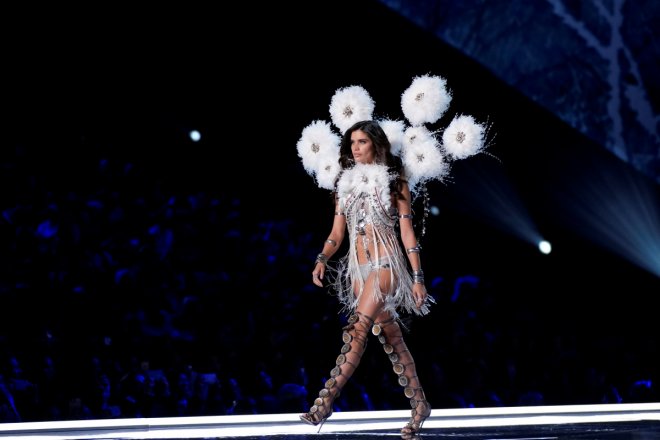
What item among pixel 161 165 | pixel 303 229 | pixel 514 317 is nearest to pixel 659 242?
pixel 514 317

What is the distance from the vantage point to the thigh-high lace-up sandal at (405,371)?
153 inches

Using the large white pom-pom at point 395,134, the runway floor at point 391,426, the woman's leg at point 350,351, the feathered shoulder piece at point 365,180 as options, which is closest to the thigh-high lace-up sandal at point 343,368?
the woman's leg at point 350,351

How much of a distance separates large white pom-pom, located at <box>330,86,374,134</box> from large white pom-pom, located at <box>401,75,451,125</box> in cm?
20

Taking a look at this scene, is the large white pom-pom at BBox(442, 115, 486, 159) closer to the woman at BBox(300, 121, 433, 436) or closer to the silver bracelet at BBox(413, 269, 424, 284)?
the woman at BBox(300, 121, 433, 436)

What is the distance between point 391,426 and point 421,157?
1.33 m

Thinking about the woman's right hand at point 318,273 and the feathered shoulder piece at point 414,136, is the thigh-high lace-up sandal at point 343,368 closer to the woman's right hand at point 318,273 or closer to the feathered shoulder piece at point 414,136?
the woman's right hand at point 318,273

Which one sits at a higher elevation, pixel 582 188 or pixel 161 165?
pixel 582 188

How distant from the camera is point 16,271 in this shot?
189 inches

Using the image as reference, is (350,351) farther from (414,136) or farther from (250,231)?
(250,231)

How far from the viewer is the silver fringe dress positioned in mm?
3904

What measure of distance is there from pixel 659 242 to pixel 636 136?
69cm

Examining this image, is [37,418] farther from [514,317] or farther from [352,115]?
A: [514,317]

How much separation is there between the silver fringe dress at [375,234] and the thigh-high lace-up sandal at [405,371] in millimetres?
84

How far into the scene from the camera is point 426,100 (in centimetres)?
401
